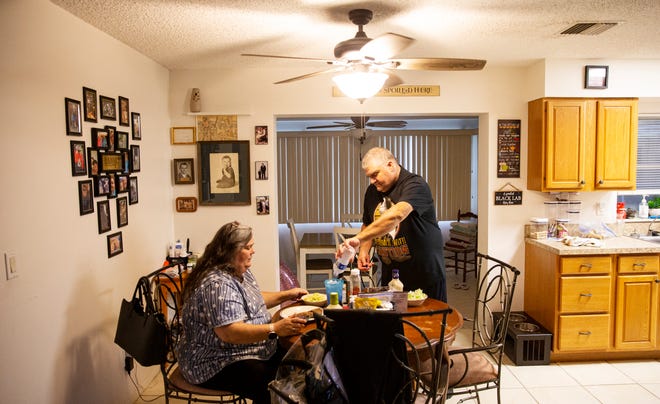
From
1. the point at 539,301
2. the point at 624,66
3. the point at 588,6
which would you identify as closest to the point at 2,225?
the point at 588,6

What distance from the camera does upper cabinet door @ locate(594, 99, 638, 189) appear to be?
12.3 ft

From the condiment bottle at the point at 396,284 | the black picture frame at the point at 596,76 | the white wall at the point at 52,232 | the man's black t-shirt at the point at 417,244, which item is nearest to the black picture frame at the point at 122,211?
the white wall at the point at 52,232

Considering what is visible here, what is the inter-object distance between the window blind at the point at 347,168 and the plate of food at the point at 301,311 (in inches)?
188

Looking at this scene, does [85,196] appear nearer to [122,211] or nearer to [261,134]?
[122,211]

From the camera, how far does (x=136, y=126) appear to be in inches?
127

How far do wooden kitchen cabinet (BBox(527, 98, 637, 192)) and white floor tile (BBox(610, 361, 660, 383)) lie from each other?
1388 millimetres

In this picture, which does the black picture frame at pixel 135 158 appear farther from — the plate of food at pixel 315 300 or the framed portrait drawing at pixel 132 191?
the plate of food at pixel 315 300

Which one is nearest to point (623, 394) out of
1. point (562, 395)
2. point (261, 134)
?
point (562, 395)

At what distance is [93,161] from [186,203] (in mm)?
1392

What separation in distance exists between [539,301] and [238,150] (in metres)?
2.81

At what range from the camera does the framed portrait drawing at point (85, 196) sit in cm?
248

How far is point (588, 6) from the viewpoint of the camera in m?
2.48

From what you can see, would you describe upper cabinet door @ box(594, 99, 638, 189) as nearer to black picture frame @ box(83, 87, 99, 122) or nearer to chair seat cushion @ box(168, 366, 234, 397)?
chair seat cushion @ box(168, 366, 234, 397)

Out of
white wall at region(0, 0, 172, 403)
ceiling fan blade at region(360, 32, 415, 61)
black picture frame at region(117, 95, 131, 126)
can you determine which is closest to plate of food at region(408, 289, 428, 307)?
ceiling fan blade at region(360, 32, 415, 61)
